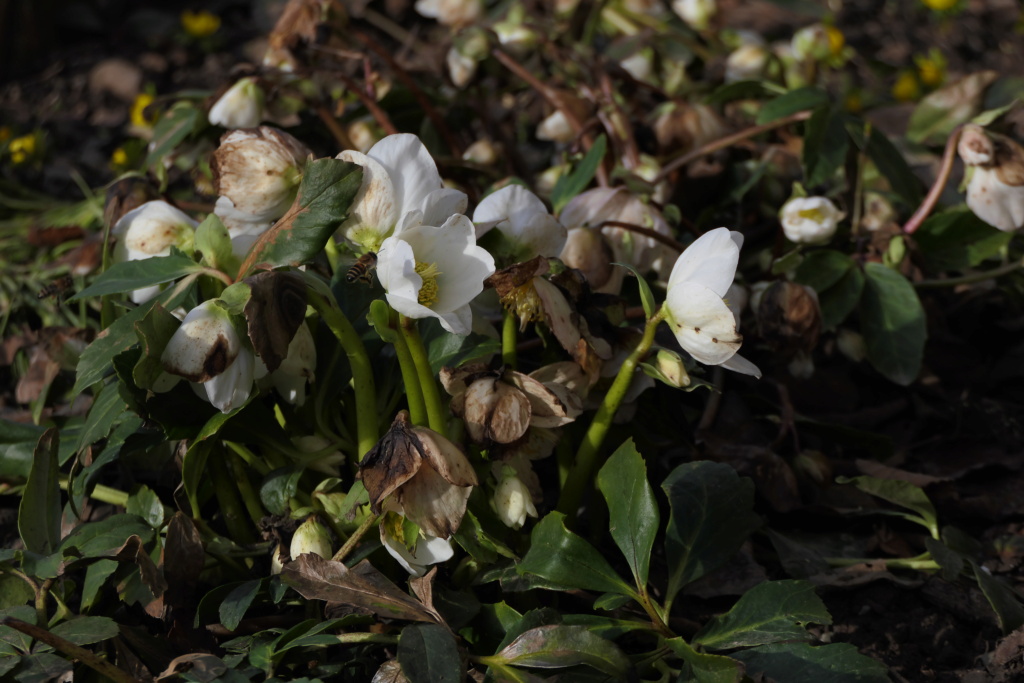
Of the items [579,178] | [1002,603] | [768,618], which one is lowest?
[1002,603]

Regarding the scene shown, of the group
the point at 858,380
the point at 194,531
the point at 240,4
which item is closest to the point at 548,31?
the point at 858,380

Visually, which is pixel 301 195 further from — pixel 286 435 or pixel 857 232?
pixel 857 232

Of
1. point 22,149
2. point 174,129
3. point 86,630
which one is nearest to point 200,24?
point 22,149

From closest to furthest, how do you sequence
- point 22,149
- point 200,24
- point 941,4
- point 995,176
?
point 995,176 < point 22,149 < point 200,24 < point 941,4

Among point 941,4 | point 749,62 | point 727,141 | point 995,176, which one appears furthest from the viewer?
point 941,4

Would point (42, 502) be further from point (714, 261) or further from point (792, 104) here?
point (792, 104)

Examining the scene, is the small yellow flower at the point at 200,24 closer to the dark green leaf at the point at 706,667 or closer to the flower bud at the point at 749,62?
the flower bud at the point at 749,62

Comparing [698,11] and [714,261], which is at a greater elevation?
[714,261]
